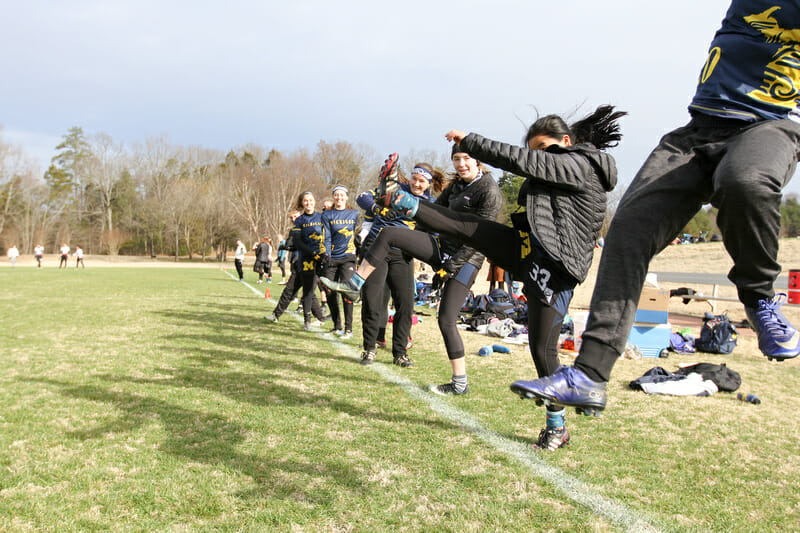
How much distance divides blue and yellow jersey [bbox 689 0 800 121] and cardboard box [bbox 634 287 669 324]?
5540mm

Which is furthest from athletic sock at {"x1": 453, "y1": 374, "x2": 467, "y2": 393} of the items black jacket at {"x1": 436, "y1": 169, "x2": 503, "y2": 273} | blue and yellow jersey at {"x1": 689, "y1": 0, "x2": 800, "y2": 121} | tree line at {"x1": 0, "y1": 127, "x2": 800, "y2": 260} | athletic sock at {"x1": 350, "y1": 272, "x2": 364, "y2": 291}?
tree line at {"x1": 0, "y1": 127, "x2": 800, "y2": 260}

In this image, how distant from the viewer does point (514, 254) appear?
3041mm

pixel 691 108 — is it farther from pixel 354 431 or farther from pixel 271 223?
pixel 271 223

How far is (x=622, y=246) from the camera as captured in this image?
6.10 ft

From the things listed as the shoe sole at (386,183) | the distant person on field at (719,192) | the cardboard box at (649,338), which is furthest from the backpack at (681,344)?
the distant person on field at (719,192)

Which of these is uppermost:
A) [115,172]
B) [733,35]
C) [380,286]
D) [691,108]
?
[115,172]

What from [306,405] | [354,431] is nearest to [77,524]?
[354,431]

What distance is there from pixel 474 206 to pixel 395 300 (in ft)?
6.11

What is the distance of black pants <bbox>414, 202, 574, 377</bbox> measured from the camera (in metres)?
2.78

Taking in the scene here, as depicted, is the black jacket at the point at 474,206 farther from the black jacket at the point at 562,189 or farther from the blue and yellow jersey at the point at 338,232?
the blue and yellow jersey at the point at 338,232

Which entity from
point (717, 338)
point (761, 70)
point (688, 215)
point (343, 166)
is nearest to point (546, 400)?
point (688, 215)

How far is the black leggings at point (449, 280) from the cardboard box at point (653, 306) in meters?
3.71

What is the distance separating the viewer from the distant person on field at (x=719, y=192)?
1.73 meters

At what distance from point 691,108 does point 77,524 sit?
9.85ft
